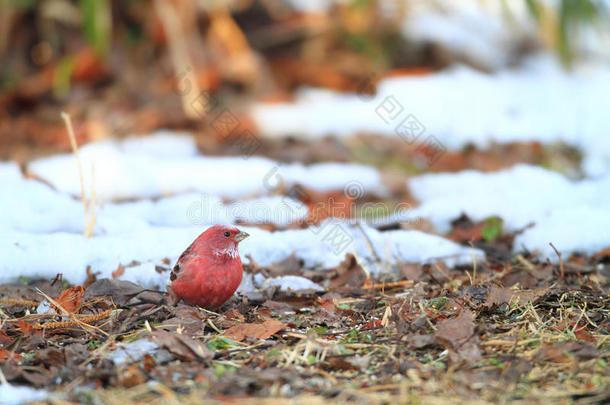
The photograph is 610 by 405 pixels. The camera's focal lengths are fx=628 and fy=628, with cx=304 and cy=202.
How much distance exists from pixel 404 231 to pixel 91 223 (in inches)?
71.7

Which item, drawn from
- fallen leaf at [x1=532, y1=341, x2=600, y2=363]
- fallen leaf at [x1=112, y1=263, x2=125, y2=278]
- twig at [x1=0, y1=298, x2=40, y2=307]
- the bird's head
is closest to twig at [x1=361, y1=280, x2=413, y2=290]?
the bird's head

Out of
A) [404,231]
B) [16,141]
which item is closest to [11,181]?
[16,141]

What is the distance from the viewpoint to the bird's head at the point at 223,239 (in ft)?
9.69

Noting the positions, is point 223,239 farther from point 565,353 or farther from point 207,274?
Result: point 565,353

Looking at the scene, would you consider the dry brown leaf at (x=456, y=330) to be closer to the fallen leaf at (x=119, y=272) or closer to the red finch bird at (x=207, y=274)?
the red finch bird at (x=207, y=274)

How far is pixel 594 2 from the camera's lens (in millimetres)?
6539

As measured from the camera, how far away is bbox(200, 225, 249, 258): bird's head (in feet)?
9.69

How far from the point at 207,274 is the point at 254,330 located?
0.42m

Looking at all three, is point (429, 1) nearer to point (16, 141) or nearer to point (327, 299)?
point (16, 141)

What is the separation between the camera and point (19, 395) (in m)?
2.00

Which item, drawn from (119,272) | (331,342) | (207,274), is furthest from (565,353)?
(119,272)

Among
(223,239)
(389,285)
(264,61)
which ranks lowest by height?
(389,285)

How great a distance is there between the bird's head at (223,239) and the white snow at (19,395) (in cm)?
107

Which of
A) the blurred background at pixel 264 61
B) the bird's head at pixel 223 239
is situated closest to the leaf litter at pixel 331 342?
the bird's head at pixel 223 239
